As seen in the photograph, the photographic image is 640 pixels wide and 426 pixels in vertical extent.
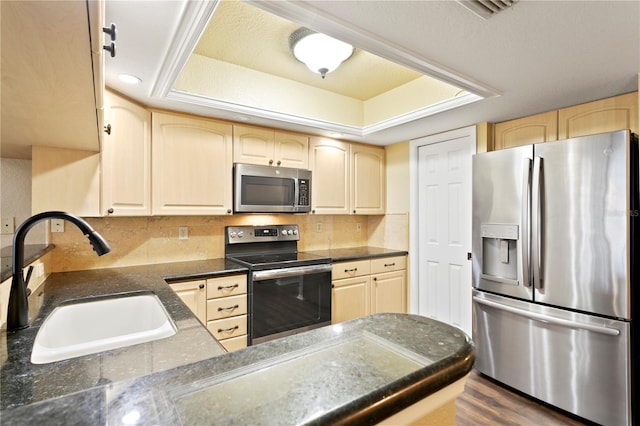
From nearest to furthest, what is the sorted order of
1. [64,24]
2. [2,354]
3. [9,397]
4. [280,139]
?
[64,24] < [9,397] < [2,354] < [280,139]

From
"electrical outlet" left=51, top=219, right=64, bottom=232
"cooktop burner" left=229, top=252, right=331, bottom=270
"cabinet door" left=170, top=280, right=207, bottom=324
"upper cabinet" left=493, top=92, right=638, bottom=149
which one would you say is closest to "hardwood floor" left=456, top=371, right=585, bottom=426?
"cooktop burner" left=229, top=252, right=331, bottom=270

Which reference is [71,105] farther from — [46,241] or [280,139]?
[280,139]

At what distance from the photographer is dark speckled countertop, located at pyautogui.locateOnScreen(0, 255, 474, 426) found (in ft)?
1.43

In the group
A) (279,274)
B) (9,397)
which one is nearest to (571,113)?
(279,274)

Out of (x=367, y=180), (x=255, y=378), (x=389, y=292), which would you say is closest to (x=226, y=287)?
(x=389, y=292)

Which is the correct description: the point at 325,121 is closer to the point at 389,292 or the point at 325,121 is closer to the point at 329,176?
the point at 329,176

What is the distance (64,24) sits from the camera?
0.62m

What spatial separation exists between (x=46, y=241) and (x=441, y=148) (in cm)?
340

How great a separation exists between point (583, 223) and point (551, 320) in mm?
661

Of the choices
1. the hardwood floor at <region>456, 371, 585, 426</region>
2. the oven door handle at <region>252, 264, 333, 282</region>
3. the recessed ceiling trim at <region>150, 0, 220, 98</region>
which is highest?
the recessed ceiling trim at <region>150, 0, 220, 98</region>

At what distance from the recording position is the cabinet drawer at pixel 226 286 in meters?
2.30

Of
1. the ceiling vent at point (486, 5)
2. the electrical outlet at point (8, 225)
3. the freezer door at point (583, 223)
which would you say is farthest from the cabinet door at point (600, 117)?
the electrical outlet at point (8, 225)

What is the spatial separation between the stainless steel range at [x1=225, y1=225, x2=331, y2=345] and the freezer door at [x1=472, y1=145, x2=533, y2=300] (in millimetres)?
1316

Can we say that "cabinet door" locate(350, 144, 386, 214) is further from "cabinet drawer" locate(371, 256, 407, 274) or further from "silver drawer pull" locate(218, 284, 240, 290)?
"silver drawer pull" locate(218, 284, 240, 290)
